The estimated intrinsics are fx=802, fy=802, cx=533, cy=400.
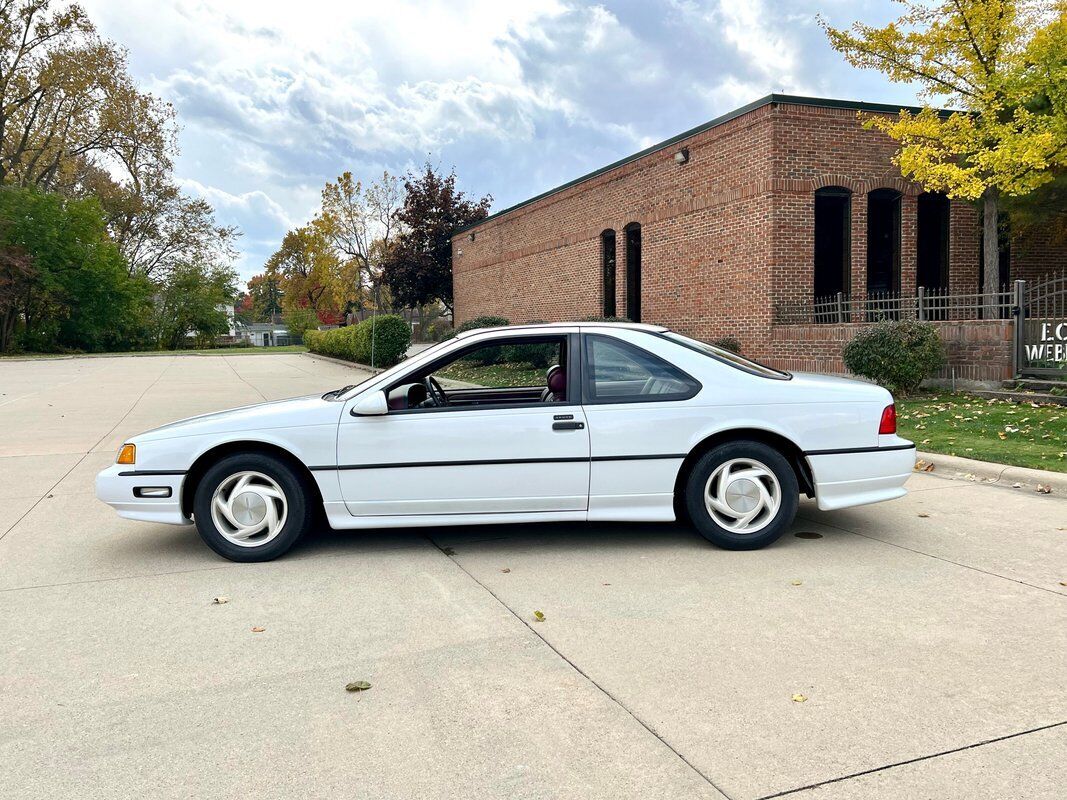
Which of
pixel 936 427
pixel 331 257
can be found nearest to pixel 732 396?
pixel 936 427

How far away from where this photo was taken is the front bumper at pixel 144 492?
514 cm

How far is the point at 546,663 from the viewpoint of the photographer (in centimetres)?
358

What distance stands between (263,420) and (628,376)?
7.80 feet

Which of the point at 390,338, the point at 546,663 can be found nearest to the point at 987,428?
the point at 546,663

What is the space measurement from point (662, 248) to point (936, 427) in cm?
1016

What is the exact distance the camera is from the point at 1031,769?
8.73 feet

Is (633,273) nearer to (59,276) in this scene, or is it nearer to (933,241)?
(933,241)

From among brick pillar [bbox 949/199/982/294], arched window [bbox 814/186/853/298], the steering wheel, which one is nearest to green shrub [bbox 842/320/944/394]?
arched window [bbox 814/186/853/298]

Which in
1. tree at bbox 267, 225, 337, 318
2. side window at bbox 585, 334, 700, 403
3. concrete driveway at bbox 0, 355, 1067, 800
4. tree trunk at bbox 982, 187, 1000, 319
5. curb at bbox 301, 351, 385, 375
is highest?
tree at bbox 267, 225, 337, 318

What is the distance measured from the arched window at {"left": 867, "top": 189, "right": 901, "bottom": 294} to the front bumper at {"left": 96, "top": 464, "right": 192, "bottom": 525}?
593 inches

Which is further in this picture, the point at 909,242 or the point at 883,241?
the point at 883,241

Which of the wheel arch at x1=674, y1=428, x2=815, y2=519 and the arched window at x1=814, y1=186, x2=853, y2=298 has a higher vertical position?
the arched window at x1=814, y1=186, x2=853, y2=298

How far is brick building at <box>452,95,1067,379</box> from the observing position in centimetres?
1524

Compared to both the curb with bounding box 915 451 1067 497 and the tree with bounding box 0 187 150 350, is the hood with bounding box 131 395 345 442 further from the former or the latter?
the tree with bounding box 0 187 150 350
